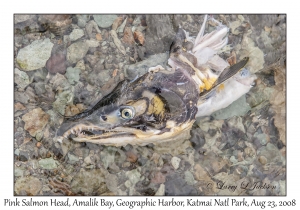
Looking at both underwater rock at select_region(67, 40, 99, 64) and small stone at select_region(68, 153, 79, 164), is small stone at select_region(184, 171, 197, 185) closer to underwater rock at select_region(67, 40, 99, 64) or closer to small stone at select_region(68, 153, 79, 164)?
small stone at select_region(68, 153, 79, 164)

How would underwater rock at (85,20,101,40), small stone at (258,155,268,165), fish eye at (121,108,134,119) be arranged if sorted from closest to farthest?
fish eye at (121,108,134,119) < underwater rock at (85,20,101,40) < small stone at (258,155,268,165)

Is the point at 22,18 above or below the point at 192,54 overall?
above

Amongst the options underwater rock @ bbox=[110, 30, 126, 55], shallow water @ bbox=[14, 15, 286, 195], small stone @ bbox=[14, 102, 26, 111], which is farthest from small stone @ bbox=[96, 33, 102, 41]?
small stone @ bbox=[14, 102, 26, 111]

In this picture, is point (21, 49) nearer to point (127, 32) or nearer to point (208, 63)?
point (127, 32)

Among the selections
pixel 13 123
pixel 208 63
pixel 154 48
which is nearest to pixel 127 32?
pixel 154 48

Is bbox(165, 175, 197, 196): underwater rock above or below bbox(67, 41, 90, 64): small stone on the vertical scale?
below

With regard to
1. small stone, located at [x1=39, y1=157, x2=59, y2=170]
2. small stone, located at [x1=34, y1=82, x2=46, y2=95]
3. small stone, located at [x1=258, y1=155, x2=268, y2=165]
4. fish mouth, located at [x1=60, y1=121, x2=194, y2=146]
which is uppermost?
small stone, located at [x1=34, y1=82, x2=46, y2=95]
